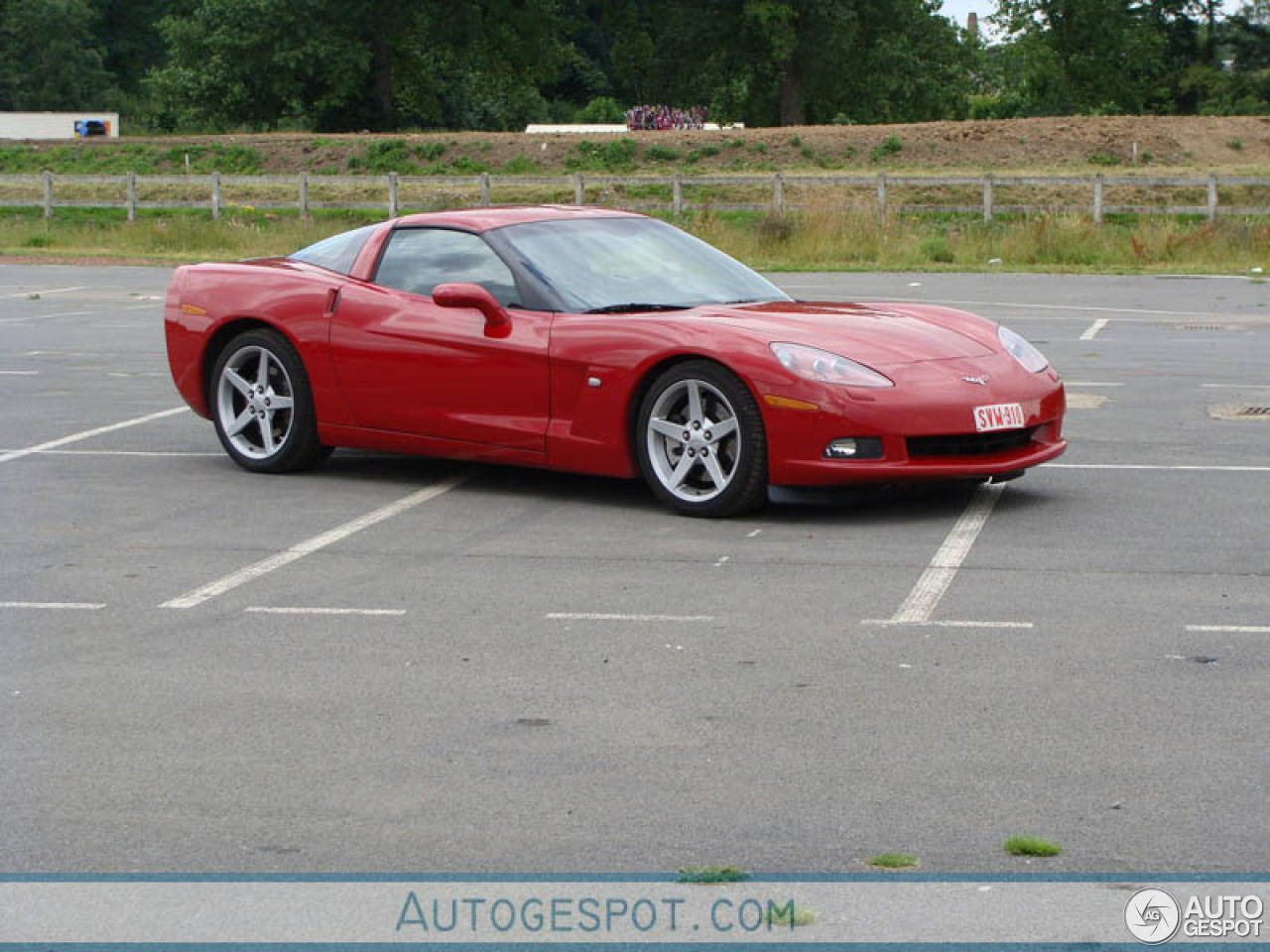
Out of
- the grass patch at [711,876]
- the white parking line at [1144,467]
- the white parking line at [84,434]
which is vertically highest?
the white parking line at [1144,467]

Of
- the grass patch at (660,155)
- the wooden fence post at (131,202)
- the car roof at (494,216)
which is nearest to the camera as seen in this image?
the car roof at (494,216)

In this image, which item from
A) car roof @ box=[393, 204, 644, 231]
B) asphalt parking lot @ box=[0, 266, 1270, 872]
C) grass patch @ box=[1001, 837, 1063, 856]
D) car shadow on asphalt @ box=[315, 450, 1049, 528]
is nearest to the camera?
grass patch @ box=[1001, 837, 1063, 856]

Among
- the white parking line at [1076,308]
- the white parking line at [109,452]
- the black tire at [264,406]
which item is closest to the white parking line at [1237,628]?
the black tire at [264,406]

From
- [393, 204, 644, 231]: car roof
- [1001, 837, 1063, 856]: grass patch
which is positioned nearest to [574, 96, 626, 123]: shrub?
[393, 204, 644, 231]: car roof

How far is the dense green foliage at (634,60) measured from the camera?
226ft

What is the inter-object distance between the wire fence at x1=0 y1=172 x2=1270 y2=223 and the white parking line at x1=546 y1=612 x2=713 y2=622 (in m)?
30.9

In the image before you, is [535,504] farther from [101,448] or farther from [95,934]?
[95,934]

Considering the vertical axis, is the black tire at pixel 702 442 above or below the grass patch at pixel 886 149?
below

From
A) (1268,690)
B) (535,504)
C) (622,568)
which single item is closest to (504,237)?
(535,504)

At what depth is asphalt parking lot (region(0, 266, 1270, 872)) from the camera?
469 cm

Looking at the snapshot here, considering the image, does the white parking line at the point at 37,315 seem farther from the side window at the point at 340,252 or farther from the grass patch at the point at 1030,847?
the grass patch at the point at 1030,847

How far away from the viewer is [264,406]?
408 inches

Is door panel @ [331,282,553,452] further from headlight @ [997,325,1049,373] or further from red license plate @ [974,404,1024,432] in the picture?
headlight @ [997,325,1049,373]

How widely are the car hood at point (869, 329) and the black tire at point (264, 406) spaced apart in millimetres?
2235
